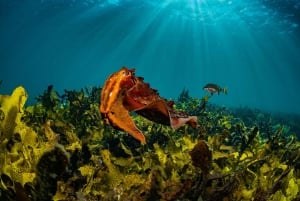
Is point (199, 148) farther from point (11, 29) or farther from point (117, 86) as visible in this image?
point (11, 29)

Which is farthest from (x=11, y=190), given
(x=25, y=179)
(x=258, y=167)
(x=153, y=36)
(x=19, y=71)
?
(x=19, y=71)

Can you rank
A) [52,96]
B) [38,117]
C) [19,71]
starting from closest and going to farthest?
1. [38,117]
2. [52,96]
3. [19,71]

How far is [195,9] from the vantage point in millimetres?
43562

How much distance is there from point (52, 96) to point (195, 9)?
42.7 m

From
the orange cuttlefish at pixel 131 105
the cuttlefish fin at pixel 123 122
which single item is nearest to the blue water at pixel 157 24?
the orange cuttlefish at pixel 131 105

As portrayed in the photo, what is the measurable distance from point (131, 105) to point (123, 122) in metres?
0.11

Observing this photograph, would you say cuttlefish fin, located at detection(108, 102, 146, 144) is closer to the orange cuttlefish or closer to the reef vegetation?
the orange cuttlefish

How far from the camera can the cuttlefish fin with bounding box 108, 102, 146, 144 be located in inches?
48.9

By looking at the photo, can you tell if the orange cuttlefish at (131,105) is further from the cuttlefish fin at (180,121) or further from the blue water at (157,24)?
the blue water at (157,24)

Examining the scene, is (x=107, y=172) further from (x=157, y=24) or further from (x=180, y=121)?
(x=157, y=24)

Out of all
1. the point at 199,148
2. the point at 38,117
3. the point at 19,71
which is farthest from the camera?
the point at 19,71

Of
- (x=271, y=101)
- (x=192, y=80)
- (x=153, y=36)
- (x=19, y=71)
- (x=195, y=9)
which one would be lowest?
(x=271, y=101)

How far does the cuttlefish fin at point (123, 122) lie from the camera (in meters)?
Result: 1.24

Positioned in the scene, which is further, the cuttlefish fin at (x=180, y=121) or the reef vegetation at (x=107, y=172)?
→ the cuttlefish fin at (x=180, y=121)
